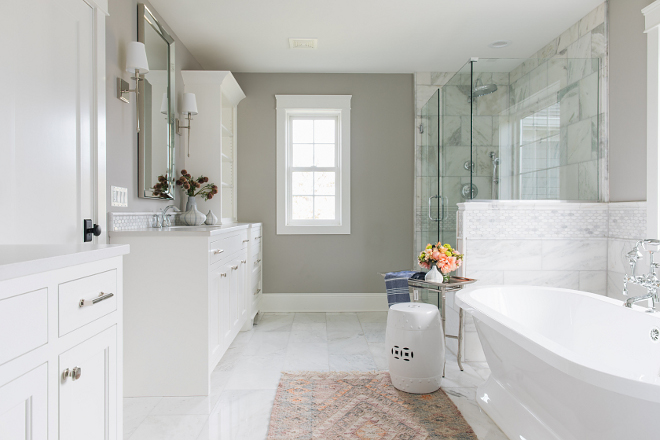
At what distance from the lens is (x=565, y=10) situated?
294 cm

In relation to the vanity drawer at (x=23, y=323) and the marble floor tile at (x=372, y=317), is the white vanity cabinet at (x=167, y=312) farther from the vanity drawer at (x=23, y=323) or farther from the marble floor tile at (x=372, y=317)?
the marble floor tile at (x=372, y=317)

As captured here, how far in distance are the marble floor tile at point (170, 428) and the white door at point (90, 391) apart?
685 mm

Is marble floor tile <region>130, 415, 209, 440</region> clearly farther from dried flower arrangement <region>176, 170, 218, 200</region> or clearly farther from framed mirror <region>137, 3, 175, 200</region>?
dried flower arrangement <region>176, 170, 218, 200</region>

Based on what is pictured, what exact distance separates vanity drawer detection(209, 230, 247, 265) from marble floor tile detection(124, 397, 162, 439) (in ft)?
2.63

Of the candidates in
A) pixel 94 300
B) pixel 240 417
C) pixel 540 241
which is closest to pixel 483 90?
pixel 540 241

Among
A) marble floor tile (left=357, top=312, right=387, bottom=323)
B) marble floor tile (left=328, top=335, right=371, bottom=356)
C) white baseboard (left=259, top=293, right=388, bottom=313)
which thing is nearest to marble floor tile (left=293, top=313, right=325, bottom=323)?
white baseboard (left=259, top=293, right=388, bottom=313)

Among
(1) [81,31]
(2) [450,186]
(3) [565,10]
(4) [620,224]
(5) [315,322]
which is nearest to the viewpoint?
(1) [81,31]

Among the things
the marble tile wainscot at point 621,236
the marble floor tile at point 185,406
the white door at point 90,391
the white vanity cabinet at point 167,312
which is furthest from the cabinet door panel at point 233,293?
the marble tile wainscot at point 621,236

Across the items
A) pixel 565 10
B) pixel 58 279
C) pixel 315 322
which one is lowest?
pixel 315 322

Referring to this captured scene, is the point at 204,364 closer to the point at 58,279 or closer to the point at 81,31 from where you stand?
the point at 58,279

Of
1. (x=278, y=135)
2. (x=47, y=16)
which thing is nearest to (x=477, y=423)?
(x=47, y=16)

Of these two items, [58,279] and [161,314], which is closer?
[58,279]

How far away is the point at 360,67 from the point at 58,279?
372cm

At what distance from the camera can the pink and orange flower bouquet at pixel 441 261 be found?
2686mm
